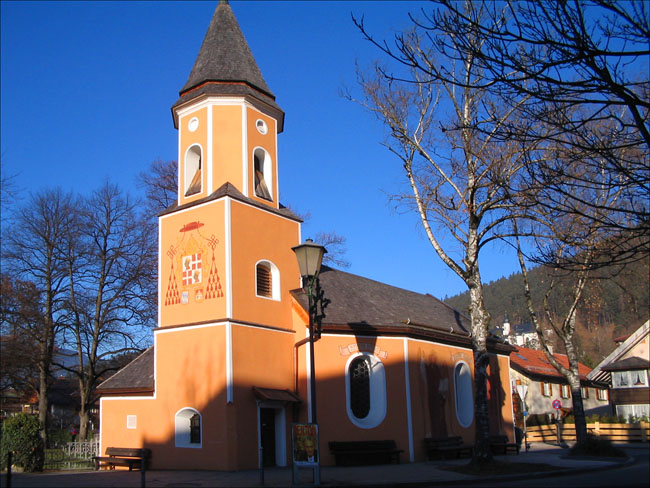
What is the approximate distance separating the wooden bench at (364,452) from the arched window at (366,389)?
0.76m

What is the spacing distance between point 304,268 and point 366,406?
8268 mm

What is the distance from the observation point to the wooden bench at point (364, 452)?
1925cm

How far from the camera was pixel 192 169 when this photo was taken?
22109mm

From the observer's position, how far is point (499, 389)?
27516 millimetres

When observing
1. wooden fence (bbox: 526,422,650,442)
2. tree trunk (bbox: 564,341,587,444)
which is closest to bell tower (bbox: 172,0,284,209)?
tree trunk (bbox: 564,341,587,444)


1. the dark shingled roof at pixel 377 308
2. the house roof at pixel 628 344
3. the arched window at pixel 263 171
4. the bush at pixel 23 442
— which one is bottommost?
the bush at pixel 23 442

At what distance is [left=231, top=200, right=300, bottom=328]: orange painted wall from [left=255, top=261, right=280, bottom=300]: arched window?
166 mm

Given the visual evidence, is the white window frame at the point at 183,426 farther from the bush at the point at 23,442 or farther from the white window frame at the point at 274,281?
the white window frame at the point at 274,281

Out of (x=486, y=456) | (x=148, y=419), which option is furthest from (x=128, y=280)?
(x=486, y=456)

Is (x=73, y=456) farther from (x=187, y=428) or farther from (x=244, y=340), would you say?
(x=244, y=340)

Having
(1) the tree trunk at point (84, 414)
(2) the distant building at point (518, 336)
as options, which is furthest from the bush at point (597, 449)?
(1) the tree trunk at point (84, 414)

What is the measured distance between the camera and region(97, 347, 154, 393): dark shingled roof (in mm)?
20578

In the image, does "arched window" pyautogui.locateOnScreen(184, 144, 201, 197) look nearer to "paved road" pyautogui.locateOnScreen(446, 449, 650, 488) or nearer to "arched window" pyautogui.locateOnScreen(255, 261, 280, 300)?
"arched window" pyautogui.locateOnScreen(255, 261, 280, 300)

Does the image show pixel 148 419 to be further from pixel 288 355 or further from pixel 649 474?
pixel 649 474
